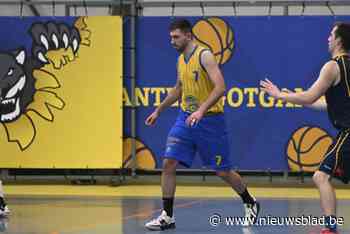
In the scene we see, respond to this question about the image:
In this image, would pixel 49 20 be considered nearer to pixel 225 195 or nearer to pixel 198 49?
pixel 225 195

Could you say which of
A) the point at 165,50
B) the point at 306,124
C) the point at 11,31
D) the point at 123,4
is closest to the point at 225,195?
the point at 306,124

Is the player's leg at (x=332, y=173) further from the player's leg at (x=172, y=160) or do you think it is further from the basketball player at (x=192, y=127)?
the player's leg at (x=172, y=160)

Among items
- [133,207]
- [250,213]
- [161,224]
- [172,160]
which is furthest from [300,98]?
[133,207]

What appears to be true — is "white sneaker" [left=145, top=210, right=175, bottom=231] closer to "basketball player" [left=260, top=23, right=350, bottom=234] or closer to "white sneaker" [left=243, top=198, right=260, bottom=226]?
"white sneaker" [left=243, top=198, right=260, bottom=226]

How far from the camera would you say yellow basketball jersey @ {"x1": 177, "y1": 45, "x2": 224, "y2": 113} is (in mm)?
7586

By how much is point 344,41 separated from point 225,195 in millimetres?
4619

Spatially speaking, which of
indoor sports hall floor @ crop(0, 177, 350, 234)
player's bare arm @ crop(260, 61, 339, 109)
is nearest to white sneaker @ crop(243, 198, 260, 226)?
indoor sports hall floor @ crop(0, 177, 350, 234)

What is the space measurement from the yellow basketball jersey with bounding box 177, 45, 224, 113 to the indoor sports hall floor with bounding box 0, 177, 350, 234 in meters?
1.28

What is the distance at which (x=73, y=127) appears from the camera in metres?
11.7

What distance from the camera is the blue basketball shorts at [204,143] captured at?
7.60 metres

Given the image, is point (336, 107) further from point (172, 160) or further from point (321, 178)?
point (172, 160)

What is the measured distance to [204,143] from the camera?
761 centimetres

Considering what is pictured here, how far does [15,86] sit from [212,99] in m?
5.28

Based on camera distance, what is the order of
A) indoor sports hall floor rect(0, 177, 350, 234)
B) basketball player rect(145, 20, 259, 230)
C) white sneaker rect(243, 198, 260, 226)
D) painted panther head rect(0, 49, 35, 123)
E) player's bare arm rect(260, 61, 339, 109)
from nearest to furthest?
1. player's bare arm rect(260, 61, 339, 109)
2. basketball player rect(145, 20, 259, 230)
3. indoor sports hall floor rect(0, 177, 350, 234)
4. white sneaker rect(243, 198, 260, 226)
5. painted panther head rect(0, 49, 35, 123)
